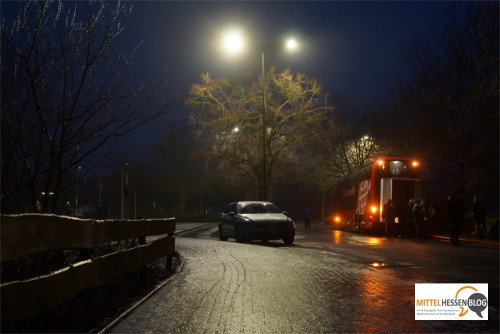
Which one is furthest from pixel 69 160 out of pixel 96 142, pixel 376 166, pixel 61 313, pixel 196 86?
pixel 196 86

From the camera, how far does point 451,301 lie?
292 inches

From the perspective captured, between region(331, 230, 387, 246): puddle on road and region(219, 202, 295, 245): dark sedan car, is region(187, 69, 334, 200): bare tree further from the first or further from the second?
region(219, 202, 295, 245): dark sedan car

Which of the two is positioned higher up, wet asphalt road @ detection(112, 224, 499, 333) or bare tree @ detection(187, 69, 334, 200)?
bare tree @ detection(187, 69, 334, 200)

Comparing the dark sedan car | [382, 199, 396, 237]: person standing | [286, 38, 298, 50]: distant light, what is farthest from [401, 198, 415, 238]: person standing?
[286, 38, 298, 50]: distant light

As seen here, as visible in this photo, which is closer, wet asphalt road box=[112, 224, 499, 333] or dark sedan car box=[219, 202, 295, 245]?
wet asphalt road box=[112, 224, 499, 333]

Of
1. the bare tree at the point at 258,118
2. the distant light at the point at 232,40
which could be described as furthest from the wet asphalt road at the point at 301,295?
the bare tree at the point at 258,118

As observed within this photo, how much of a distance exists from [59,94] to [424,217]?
60.9ft

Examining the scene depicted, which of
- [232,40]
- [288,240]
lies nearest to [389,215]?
[288,240]

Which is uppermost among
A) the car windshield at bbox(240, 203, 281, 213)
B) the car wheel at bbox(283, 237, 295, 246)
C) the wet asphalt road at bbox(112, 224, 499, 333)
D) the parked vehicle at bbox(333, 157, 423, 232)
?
the parked vehicle at bbox(333, 157, 423, 232)

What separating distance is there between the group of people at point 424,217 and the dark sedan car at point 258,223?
5742 mm

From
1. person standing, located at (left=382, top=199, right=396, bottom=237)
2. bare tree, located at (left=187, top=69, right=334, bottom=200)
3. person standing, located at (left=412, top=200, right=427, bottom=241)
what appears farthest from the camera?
bare tree, located at (left=187, top=69, right=334, bottom=200)

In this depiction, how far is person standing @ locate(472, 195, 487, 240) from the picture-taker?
70.6ft

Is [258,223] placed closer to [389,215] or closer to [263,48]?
[389,215]

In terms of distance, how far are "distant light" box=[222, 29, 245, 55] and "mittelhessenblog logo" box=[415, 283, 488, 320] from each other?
23.5m
